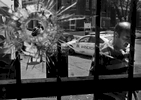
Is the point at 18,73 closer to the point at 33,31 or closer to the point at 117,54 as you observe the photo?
the point at 33,31

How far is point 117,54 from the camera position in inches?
63.2

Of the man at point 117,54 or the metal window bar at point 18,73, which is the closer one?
the metal window bar at point 18,73

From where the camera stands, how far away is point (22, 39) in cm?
86

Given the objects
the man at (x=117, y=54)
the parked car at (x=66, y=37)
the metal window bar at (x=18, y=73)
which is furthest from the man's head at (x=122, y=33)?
the metal window bar at (x=18, y=73)

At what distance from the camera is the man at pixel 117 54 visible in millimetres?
1279

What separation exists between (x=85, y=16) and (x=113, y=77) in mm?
400

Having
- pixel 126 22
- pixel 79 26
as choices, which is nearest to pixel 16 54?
pixel 79 26

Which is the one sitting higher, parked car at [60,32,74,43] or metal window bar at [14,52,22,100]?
parked car at [60,32,74,43]

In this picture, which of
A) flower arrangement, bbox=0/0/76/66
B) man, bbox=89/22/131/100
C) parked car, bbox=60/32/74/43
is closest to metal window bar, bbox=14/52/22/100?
flower arrangement, bbox=0/0/76/66

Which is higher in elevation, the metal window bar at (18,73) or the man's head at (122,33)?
the man's head at (122,33)

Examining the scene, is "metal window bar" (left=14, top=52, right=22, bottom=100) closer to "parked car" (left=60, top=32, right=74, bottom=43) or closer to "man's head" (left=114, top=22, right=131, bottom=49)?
"parked car" (left=60, top=32, right=74, bottom=43)

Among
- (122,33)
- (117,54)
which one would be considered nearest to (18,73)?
(122,33)

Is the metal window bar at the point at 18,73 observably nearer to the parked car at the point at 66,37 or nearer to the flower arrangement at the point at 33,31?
the flower arrangement at the point at 33,31

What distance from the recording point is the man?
1.28m
